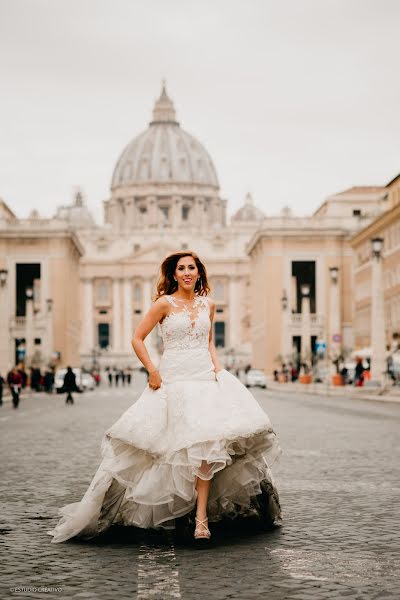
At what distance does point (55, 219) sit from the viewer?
112 metres

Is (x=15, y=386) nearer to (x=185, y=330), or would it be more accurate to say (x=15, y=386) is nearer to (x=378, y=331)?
(x=378, y=331)

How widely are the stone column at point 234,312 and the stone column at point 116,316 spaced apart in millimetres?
14962

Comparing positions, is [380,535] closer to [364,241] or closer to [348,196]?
[364,241]

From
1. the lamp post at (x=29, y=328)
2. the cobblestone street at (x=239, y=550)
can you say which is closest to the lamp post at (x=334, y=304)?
the lamp post at (x=29, y=328)

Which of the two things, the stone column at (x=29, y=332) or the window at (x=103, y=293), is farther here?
the window at (x=103, y=293)

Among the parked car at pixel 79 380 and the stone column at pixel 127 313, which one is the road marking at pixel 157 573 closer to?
the parked car at pixel 79 380

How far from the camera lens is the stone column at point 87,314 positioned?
185375 millimetres

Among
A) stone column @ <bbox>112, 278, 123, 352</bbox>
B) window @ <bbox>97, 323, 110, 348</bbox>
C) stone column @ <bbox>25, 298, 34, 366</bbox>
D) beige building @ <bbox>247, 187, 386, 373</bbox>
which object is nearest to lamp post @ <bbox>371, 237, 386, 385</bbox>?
stone column @ <bbox>25, 298, 34, 366</bbox>

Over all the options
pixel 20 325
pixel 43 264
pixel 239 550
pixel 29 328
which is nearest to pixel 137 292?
pixel 43 264

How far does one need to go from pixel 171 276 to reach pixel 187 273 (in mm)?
199

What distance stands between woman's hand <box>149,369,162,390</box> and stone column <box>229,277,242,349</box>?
571ft

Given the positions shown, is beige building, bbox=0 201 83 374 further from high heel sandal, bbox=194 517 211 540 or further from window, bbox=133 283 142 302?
high heel sandal, bbox=194 517 211 540

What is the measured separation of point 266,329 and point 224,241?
7596 cm

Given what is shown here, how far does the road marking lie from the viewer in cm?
704
